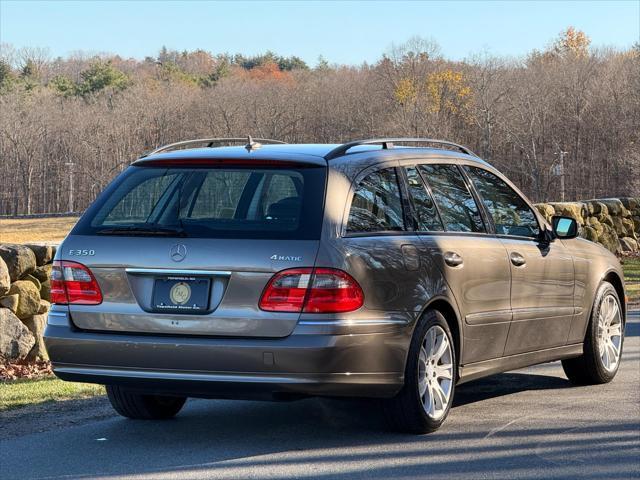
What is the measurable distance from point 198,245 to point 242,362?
691 mm

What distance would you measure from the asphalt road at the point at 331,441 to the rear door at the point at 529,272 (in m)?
0.49

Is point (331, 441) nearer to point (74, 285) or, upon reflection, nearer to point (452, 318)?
point (452, 318)

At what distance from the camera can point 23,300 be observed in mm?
11953

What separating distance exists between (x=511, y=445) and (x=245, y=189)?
7.00 feet

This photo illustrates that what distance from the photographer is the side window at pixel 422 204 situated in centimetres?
725

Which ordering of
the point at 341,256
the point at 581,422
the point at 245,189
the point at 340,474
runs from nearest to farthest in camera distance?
the point at 340,474
the point at 341,256
the point at 245,189
the point at 581,422

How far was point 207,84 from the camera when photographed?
145875 mm

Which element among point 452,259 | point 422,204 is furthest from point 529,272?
point 422,204

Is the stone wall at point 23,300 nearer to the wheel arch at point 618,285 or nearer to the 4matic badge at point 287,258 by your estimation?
the wheel arch at point 618,285

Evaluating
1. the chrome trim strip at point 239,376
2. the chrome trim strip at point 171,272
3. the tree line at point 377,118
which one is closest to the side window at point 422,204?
the chrome trim strip at point 239,376

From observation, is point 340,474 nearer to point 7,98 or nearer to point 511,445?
point 511,445

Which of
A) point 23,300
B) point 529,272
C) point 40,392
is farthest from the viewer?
point 23,300

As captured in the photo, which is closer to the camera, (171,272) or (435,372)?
(171,272)

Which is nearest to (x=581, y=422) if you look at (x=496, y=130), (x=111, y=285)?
(x=111, y=285)
